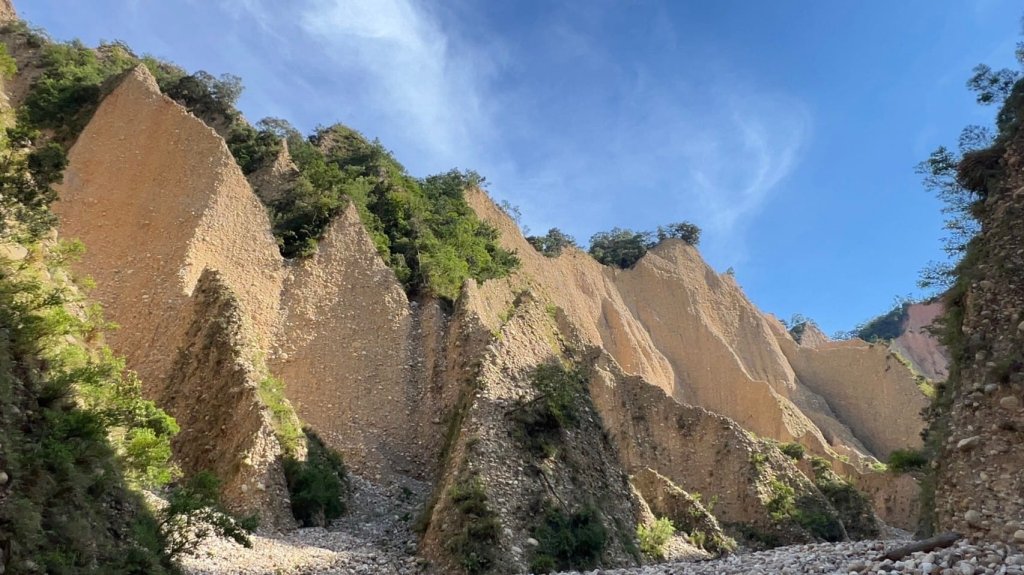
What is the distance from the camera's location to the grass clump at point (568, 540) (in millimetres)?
11266

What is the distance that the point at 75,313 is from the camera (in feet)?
38.9

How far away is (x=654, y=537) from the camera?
Result: 14867 millimetres

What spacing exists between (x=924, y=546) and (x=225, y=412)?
12.6 m

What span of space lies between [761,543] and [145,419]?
1704 centimetres

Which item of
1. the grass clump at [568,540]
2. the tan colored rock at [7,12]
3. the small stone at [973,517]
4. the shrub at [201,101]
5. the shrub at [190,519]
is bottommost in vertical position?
the shrub at [190,519]

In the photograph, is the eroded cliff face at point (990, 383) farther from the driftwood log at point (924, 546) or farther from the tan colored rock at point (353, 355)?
the tan colored rock at point (353, 355)

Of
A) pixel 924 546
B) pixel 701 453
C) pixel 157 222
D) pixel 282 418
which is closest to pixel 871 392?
pixel 701 453

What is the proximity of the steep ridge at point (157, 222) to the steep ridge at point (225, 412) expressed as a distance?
0.54 m

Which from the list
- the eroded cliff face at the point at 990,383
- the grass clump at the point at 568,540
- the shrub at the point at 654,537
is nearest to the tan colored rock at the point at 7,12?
the grass clump at the point at 568,540

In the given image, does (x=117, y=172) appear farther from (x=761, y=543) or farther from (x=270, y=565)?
(x=761, y=543)

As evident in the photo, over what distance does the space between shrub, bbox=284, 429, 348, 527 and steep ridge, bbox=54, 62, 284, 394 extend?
3.64m

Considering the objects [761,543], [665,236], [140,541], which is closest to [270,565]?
[140,541]

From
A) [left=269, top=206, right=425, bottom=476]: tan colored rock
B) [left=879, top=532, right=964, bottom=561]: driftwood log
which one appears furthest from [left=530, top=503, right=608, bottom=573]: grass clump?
[left=879, top=532, right=964, bottom=561]: driftwood log

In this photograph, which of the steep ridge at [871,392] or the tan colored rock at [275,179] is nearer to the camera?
the tan colored rock at [275,179]
